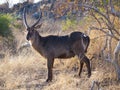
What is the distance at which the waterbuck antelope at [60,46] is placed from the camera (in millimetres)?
10133

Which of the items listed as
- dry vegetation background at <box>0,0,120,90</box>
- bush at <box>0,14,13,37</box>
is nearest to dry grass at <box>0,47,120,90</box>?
dry vegetation background at <box>0,0,120,90</box>

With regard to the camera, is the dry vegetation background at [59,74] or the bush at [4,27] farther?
the bush at [4,27]

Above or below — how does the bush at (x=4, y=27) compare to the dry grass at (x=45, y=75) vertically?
above

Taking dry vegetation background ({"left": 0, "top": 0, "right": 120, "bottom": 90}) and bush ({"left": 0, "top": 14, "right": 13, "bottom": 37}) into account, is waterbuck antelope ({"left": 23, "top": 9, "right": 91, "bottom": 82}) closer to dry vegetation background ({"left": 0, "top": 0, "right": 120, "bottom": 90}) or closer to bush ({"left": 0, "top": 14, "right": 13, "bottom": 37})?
dry vegetation background ({"left": 0, "top": 0, "right": 120, "bottom": 90})

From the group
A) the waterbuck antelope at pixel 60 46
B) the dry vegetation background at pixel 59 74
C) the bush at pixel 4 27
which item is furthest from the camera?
the bush at pixel 4 27

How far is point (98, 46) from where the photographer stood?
11148 mm

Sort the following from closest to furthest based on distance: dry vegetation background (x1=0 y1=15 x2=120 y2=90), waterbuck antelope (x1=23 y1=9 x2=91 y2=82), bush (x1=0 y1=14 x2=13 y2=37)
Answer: dry vegetation background (x1=0 y1=15 x2=120 y2=90) < waterbuck antelope (x1=23 y1=9 x2=91 y2=82) < bush (x1=0 y1=14 x2=13 y2=37)

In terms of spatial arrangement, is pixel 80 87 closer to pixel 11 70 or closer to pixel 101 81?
pixel 101 81

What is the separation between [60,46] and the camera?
10.3m

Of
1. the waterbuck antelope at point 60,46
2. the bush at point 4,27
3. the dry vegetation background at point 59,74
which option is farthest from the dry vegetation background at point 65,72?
the bush at point 4,27

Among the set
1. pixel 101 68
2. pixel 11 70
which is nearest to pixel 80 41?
pixel 101 68

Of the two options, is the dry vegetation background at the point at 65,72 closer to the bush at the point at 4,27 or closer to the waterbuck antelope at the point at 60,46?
the waterbuck antelope at the point at 60,46

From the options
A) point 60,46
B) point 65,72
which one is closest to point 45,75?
point 65,72

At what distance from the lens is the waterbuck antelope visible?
33.2 ft
